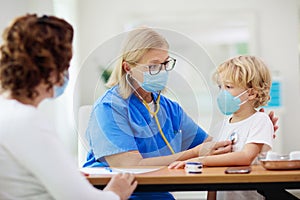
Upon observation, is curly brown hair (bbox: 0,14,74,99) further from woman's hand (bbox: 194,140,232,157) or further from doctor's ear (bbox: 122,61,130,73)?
woman's hand (bbox: 194,140,232,157)

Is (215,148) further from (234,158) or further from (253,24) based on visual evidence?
(253,24)

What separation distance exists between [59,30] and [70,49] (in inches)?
2.3

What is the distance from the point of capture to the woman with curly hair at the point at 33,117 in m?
1.22

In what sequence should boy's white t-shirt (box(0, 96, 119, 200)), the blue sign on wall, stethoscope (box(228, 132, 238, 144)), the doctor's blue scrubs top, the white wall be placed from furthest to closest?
the white wall
the blue sign on wall
stethoscope (box(228, 132, 238, 144))
the doctor's blue scrubs top
boy's white t-shirt (box(0, 96, 119, 200))

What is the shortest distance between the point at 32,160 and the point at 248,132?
84 cm

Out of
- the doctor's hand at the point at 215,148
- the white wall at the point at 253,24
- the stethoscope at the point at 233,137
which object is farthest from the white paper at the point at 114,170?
the white wall at the point at 253,24

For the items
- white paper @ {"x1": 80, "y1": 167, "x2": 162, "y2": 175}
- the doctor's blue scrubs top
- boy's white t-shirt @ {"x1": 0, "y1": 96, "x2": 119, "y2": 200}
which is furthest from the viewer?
the doctor's blue scrubs top

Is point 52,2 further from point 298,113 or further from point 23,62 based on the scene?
point 23,62

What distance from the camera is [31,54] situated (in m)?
1.27

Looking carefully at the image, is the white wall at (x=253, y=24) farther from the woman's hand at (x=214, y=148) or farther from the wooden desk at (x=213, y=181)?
the wooden desk at (x=213, y=181)

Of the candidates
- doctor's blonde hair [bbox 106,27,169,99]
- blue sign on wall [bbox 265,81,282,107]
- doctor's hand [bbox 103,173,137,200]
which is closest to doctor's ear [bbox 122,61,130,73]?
doctor's blonde hair [bbox 106,27,169,99]

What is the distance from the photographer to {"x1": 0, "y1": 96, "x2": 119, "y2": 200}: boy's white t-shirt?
47.9 inches

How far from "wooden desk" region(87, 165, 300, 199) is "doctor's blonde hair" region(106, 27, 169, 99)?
41 cm

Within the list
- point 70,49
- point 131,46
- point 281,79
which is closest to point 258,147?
point 131,46
